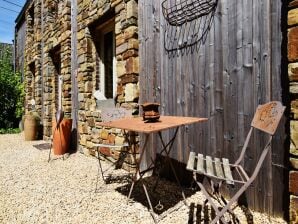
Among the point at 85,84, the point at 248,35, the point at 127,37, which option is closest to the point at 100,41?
the point at 85,84

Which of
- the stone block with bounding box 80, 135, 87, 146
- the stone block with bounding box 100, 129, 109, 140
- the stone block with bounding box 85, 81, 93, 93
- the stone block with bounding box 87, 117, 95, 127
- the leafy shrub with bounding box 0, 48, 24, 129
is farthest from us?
the leafy shrub with bounding box 0, 48, 24, 129

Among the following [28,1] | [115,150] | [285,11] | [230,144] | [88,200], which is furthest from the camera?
[28,1]

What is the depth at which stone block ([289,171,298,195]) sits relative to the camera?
2.00m

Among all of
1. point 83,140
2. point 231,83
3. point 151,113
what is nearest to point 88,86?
point 83,140

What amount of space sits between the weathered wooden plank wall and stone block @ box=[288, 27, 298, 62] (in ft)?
0.62

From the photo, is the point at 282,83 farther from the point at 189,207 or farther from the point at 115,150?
the point at 115,150

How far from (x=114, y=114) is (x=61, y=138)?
2.14 metres

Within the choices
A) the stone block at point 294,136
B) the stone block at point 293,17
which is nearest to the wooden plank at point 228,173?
the stone block at point 294,136

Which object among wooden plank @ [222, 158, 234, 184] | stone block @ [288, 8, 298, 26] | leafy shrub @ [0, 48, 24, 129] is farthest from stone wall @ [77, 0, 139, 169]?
leafy shrub @ [0, 48, 24, 129]

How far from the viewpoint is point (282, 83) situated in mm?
2191

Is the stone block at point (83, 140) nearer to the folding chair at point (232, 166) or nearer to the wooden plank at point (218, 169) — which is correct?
the folding chair at point (232, 166)

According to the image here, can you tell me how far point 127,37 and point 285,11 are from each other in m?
2.29

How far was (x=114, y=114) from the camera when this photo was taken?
3797 millimetres

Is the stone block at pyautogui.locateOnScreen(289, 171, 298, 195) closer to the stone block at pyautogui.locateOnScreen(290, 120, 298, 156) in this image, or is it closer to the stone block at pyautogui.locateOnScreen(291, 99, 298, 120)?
the stone block at pyautogui.locateOnScreen(290, 120, 298, 156)
